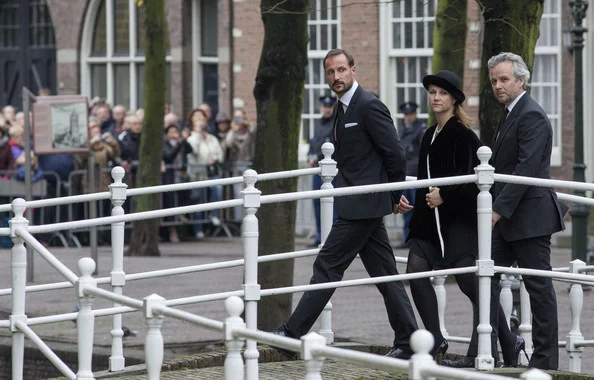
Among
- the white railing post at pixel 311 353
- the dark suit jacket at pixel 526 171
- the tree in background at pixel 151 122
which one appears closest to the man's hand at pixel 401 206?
the dark suit jacket at pixel 526 171

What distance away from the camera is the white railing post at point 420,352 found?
518 cm

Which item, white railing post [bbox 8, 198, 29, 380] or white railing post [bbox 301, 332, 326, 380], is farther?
white railing post [bbox 8, 198, 29, 380]

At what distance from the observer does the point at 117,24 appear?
28312 mm

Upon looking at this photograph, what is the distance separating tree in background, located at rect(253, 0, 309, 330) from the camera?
11836 mm

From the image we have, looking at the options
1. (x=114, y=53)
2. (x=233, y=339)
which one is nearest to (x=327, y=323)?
(x=233, y=339)

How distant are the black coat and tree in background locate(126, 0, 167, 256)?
10.6 meters

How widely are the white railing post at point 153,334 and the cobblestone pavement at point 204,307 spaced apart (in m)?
1.93

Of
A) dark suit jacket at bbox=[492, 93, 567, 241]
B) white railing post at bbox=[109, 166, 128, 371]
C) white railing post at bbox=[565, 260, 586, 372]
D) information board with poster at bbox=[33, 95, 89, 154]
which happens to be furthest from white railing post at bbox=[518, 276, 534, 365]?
information board with poster at bbox=[33, 95, 89, 154]

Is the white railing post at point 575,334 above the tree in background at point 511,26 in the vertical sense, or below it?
below

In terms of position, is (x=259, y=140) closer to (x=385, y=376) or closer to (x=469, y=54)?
(x=385, y=376)

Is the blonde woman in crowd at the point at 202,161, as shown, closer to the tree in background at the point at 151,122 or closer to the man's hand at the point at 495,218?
the tree in background at the point at 151,122

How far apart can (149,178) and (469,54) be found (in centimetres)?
567

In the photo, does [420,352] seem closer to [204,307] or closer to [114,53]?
[204,307]

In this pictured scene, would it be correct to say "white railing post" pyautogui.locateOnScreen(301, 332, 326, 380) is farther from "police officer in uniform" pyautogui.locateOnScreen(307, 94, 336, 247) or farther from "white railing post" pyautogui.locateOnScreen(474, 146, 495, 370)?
"police officer in uniform" pyautogui.locateOnScreen(307, 94, 336, 247)
